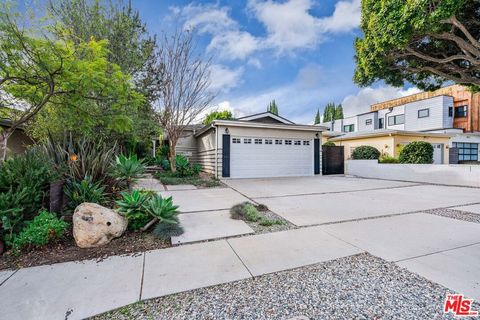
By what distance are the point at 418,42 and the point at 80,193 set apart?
33.9 ft

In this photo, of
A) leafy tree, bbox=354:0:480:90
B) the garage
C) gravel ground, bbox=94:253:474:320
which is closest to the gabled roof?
the garage

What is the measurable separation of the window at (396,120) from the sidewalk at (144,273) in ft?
82.6

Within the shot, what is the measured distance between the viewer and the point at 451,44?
278 inches

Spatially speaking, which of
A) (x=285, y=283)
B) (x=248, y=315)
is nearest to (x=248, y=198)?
(x=285, y=283)

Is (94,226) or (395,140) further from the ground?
(395,140)

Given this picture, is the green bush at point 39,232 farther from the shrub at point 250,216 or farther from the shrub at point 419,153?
the shrub at point 419,153

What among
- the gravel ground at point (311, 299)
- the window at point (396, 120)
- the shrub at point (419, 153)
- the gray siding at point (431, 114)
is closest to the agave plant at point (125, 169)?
the gravel ground at point (311, 299)

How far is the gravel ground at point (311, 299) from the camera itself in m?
1.76

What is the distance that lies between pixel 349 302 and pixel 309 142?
36.3 ft

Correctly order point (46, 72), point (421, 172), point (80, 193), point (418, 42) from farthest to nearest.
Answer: point (421, 172)
point (418, 42)
point (80, 193)
point (46, 72)

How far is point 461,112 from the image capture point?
19938mm

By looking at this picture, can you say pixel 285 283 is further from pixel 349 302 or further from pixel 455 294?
pixel 455 294

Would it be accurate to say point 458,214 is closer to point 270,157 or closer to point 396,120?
point 270,157

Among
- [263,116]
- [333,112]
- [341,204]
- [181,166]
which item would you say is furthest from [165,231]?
[333,112]
